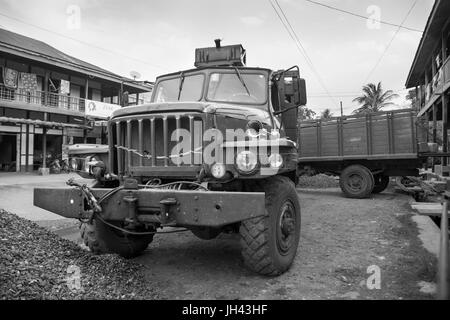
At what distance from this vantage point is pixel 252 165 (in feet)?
10.9

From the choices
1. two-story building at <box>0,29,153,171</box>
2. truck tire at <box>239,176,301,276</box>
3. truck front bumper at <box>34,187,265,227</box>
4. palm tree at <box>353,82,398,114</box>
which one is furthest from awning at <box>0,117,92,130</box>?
palm tree at <box>353,82,398,114</box>

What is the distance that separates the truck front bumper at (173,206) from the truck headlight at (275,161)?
0.43 meters

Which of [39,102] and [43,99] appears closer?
[39,102]

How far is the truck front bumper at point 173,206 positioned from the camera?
10.2 feet

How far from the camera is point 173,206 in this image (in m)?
3.30

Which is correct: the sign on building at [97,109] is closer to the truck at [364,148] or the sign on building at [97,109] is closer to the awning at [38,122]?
the awning at [38,122]

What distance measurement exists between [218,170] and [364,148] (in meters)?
7.87

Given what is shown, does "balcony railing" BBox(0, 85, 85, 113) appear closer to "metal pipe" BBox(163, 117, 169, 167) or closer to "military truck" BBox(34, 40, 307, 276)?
"military truck" BBox(34, 40, 307, 276)

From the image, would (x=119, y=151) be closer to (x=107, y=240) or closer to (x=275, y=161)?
(x=107, y=240)

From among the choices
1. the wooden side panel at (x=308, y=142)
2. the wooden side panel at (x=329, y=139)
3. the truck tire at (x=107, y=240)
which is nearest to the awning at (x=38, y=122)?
the wooden side panel at (x=308, y=142)

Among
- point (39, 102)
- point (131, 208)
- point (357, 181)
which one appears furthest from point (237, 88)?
point (39, 102)

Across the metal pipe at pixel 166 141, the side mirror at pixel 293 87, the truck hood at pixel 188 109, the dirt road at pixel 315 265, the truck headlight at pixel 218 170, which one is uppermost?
the side mirror at pixel 293 87
